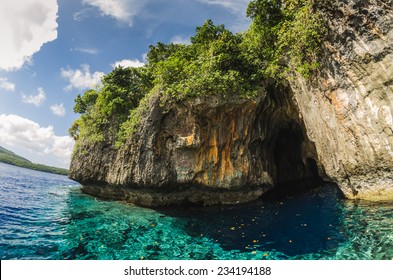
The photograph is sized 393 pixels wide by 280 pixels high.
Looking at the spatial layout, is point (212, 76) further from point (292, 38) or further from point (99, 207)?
point (99, 207)

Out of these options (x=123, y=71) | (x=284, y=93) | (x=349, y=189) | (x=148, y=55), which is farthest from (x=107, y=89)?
(x=349, y=189)

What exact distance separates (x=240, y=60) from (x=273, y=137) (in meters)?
8.60

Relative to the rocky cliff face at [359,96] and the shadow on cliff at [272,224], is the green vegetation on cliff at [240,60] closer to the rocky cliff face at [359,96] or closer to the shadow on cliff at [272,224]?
the rocky cliff face at [359,96]

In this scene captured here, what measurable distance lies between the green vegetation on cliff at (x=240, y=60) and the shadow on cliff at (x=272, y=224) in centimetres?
775

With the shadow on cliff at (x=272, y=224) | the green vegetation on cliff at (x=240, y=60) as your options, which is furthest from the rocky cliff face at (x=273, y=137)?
the shadow on cliff at (x=272, y=224)

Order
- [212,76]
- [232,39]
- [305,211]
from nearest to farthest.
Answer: [305,211] → [212,76] → [232,39]

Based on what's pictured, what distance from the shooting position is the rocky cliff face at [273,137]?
33.5ft

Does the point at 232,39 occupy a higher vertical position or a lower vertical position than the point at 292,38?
higher

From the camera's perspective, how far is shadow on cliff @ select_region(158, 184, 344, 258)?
9.36 m

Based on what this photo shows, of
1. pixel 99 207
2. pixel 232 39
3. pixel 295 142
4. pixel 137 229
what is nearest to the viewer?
pixel 137 229

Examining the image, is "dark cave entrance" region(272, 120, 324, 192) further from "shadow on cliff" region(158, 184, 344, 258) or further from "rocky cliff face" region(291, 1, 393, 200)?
"rocky cliff face" region(291, 1, 393, 200)

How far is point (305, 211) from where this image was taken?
1428cm

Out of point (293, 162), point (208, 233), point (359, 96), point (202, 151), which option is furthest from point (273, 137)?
point (208, 233)

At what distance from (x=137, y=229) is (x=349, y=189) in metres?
11.7
